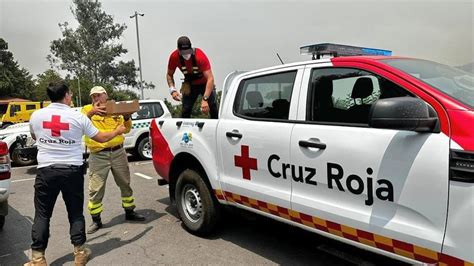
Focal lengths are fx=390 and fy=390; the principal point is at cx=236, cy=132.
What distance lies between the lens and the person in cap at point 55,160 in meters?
3.50

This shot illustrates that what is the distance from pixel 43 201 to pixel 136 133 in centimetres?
727

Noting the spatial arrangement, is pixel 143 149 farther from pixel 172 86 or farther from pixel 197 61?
pixel 197 61

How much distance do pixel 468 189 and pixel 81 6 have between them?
5301cm

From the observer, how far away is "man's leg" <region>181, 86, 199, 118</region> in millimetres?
5430

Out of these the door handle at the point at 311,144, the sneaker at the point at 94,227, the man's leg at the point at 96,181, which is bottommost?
the sneaker at the point at 94,227

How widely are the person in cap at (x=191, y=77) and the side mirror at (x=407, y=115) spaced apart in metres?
2.85

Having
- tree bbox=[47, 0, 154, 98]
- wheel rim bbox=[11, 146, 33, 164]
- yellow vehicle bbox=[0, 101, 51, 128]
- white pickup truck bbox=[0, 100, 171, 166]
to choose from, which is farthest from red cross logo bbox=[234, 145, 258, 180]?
tree bbox=[47, 0, 154, 98]

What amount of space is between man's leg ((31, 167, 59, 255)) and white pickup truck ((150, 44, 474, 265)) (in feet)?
4.57

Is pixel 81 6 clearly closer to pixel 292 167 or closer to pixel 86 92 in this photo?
pixel 86 92

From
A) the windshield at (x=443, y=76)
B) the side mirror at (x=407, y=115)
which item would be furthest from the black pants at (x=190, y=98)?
the side mirror at (x=407, y=115)

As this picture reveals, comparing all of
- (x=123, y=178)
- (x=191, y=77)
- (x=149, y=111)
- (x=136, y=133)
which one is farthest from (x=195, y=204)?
(x=149, y=111)

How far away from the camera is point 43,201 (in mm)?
3541

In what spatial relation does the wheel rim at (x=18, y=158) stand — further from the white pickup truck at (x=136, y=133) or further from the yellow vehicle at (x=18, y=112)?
the yellow vehicle at (x=18, y=112)

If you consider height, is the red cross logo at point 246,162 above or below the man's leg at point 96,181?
above
